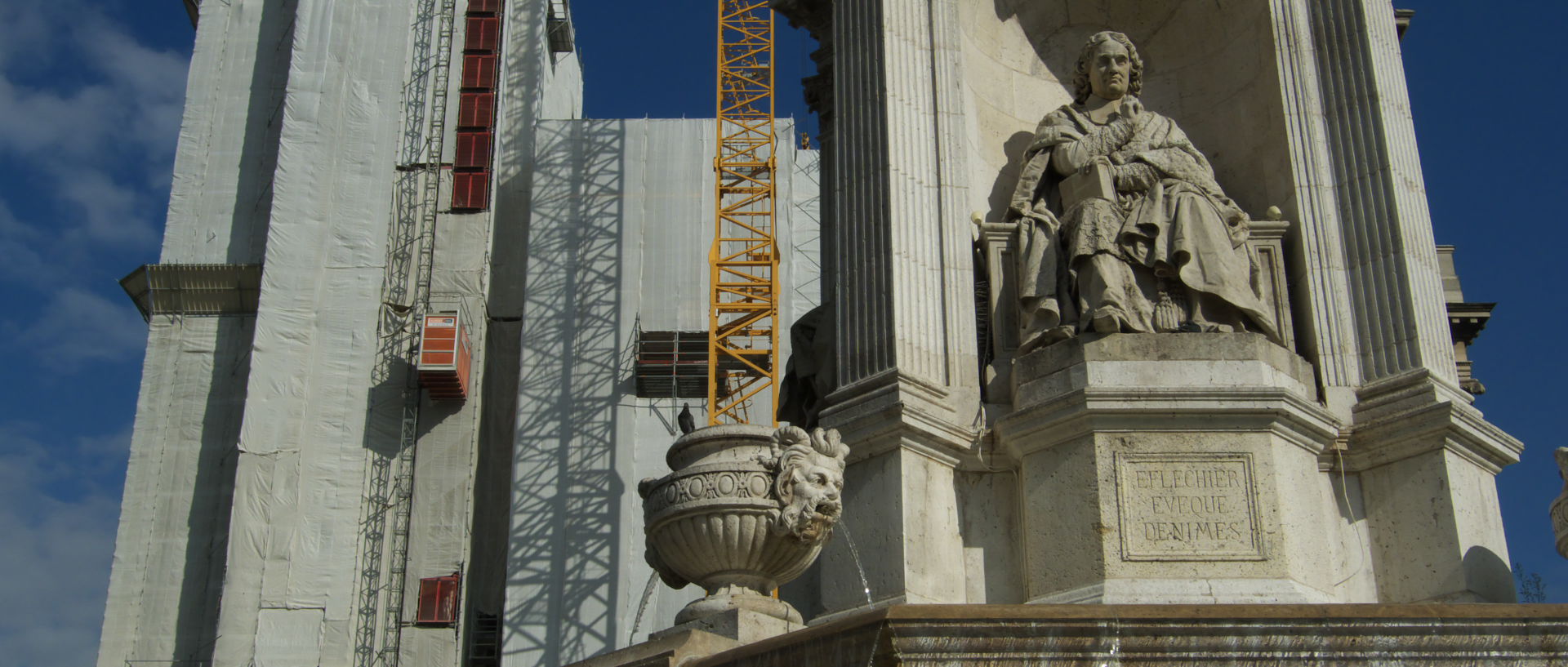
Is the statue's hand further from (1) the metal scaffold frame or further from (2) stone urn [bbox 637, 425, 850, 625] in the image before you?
(1) the metal scaffold frame

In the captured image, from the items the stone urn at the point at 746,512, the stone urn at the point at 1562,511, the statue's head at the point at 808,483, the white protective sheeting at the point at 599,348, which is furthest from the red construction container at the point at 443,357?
the stone urn at the point at 1562,511

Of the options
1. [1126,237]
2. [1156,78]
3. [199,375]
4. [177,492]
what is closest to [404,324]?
[199,375]

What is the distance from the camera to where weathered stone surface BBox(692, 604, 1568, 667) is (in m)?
10.1

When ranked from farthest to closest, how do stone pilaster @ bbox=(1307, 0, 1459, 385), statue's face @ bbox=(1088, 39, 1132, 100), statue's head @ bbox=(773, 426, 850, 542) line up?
statue's face @ bbox=(1088, 39, 1132, 100) → stone pilaster @ bbox=(1307, 0, 1459, 385) → statue's head @ bbox=(773, 426, 850, 542)

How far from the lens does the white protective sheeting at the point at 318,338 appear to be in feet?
151

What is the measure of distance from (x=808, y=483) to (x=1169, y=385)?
3575 mm

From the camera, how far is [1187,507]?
539 inches

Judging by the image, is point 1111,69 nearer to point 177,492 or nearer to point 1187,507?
point 1187,507

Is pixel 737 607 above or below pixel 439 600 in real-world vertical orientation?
below

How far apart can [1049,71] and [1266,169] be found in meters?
2.88

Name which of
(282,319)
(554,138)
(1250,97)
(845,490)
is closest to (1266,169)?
(1250,97)

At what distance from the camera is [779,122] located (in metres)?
59.1

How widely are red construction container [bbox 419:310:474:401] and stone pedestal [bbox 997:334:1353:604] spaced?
3526cm

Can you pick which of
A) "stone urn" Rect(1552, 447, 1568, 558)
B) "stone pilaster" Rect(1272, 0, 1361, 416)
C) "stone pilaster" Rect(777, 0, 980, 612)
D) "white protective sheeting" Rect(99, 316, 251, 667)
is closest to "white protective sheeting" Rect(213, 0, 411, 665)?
"white protective sheeting" Rect(99, 316, 251, 667)
